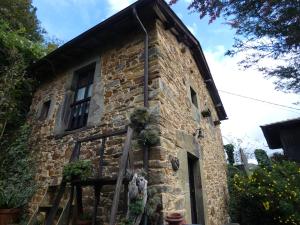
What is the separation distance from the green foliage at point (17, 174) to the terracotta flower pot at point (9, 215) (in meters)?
0.14

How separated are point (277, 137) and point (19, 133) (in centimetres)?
1171

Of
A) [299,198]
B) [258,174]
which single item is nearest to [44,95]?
[258,174]

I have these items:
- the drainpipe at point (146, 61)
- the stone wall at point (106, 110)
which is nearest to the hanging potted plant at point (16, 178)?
the stone wall at point (106, 110)

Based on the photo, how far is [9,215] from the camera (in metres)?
4.68

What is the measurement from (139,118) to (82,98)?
92.9 inches

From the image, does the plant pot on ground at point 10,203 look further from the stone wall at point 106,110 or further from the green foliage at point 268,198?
the green foliage at point 268,198

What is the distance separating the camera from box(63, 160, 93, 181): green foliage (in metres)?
3.65

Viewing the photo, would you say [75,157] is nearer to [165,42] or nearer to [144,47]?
[144,47]

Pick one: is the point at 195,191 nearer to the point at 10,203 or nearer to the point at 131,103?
the point at 131,103

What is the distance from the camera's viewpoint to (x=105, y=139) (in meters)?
4.32

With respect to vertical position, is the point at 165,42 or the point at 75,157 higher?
the point at 165,42

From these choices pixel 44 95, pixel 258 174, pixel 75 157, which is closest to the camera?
pixel 75 157

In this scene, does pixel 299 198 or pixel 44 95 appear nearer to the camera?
pixel 299 198

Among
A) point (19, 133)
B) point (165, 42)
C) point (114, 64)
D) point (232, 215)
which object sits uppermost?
point (165, 42)
